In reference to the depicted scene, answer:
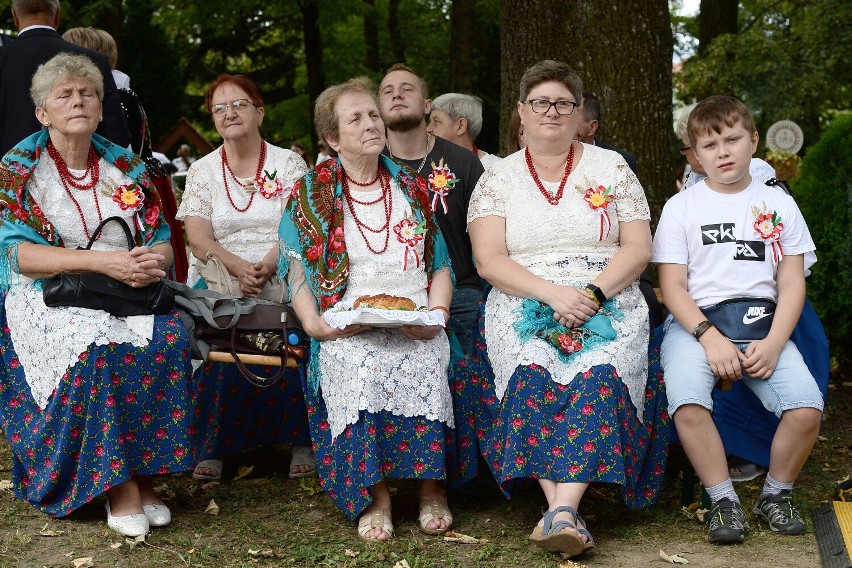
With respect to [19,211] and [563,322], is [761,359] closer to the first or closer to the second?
[563,322]

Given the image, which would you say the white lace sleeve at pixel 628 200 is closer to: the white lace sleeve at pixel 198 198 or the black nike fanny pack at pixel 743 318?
the black nike fanny pack at pixel 743 318

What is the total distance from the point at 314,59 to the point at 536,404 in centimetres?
1431

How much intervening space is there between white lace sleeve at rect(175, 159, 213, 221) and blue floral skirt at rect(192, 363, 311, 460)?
2.68 ft

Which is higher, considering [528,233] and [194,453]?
[528,233]

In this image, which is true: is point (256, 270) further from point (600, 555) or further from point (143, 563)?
point (600, 555)

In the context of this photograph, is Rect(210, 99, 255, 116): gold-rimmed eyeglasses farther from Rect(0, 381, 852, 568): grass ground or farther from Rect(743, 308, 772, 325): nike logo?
Rect(743, 308, 772, 325): nike logo

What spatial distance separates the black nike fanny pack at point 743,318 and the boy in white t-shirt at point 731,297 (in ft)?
0.08

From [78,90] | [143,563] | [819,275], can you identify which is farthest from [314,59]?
[143,563]

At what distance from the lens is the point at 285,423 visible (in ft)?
18.3

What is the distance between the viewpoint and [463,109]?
6461mm

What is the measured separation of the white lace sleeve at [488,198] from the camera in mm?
4840

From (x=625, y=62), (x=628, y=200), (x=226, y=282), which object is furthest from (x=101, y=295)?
(x=625, y=62)

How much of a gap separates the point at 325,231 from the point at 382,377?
72 cm

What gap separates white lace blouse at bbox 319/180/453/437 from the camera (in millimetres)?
4461
